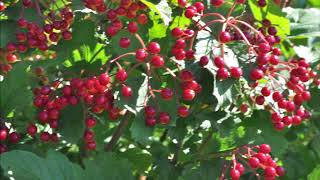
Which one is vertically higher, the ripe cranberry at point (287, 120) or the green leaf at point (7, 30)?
the green leaf at point (7, 30)

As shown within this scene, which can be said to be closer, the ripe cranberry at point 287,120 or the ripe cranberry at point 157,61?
the ripe cranberry at point 157,61

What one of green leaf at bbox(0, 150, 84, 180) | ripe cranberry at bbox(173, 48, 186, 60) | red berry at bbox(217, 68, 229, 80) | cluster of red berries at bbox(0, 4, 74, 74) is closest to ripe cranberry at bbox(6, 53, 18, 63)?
cluster of red berries at bbox(0, 4, 74, 74)

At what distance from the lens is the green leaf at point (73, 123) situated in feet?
5.19

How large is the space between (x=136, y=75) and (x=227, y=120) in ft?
0.99

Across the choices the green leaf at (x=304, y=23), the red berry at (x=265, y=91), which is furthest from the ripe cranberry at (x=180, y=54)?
the green leaf at (x=304, y=23)

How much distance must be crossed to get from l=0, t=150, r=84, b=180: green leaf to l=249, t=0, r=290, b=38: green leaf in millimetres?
697

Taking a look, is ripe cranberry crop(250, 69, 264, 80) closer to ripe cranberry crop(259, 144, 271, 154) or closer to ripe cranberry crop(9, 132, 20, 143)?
ripe cranberry crop(259, 144, 271, 154)

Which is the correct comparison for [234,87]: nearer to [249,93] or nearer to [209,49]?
[209,49]

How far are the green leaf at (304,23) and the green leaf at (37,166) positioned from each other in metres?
0.91

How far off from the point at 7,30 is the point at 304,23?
103 centimetres

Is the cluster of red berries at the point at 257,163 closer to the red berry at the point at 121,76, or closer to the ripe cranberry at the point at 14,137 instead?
the red berry at the point at 121,76

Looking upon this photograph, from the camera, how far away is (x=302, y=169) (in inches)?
86.3

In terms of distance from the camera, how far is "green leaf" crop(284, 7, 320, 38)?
1.98 metres

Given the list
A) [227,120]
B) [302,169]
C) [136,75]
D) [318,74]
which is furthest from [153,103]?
[302,169]
